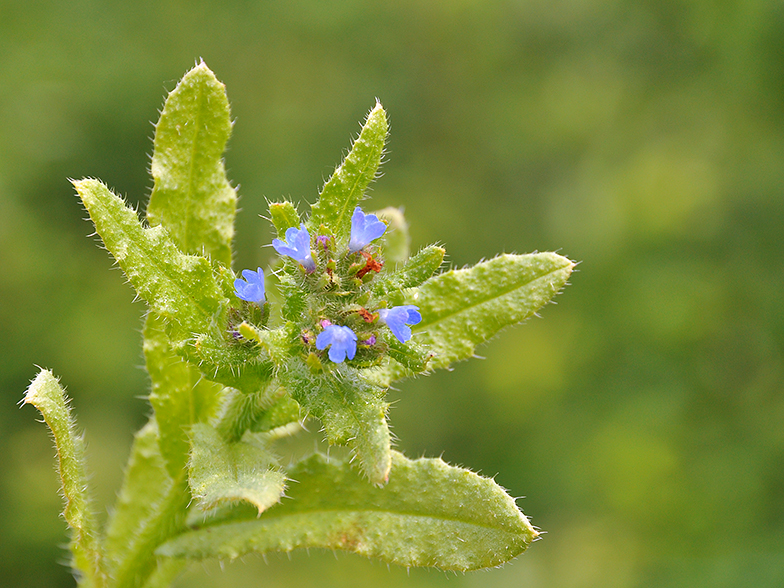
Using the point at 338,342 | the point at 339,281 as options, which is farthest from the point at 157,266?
the point at 338,342

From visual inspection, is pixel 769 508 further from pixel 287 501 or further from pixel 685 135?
pixel 287 501

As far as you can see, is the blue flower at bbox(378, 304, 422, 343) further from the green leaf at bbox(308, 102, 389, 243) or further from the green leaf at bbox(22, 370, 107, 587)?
the green leaf at bbox(22, 370, 107, 587)

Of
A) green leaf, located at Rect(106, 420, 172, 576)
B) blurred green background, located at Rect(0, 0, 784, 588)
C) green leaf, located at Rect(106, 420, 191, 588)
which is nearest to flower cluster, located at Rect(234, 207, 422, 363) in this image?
green leaf, located at Rect(106, 420, 191, 588)

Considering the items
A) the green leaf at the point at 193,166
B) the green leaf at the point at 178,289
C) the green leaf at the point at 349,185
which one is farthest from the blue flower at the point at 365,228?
the green leaf at the point at 193,166

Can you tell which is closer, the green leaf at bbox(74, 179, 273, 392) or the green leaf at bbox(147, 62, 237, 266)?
the green leaf at bbox(74, 179, 273, 392)

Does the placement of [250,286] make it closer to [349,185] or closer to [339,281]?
[339,281]

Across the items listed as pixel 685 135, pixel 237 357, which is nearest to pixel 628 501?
pixel 685 135
